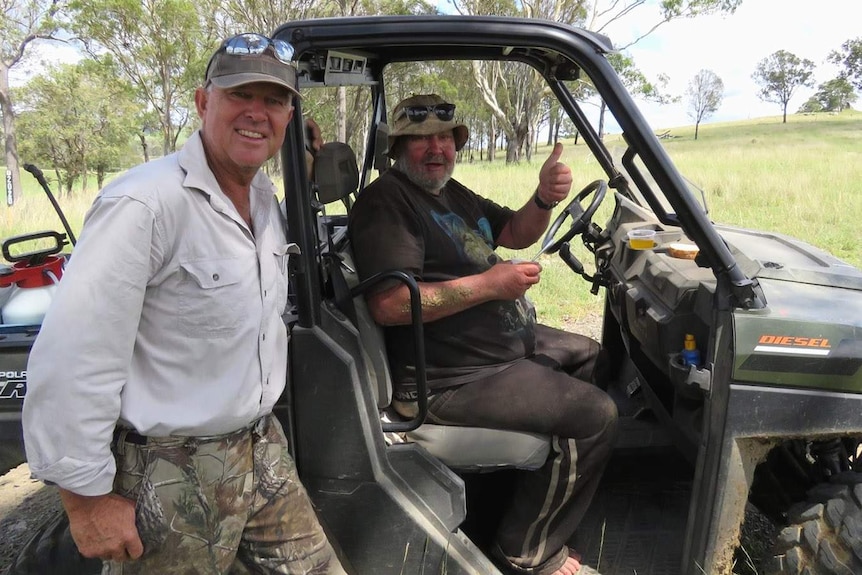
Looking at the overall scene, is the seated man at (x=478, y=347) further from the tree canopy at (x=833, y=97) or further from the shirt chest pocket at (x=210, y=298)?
the tree canopy at (x=833, y=97)

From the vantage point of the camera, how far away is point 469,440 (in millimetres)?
2195

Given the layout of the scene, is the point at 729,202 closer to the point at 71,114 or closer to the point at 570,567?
the point at 570,567

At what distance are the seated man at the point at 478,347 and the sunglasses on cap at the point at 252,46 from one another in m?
0.73

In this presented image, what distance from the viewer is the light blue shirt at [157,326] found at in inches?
54.8

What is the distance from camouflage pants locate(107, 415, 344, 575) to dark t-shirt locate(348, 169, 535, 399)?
1.97 ft

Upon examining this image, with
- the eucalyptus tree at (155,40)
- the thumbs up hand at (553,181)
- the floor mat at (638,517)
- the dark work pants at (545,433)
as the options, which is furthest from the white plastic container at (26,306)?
the eucalyptus tree at (155,40)

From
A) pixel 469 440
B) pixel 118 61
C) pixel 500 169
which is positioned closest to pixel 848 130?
pixel 118 61

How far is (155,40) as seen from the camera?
23141 mm

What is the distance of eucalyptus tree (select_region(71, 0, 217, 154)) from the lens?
22016 mm

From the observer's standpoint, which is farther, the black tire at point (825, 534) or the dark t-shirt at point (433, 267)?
the dark t-shirt at point (433, 267)

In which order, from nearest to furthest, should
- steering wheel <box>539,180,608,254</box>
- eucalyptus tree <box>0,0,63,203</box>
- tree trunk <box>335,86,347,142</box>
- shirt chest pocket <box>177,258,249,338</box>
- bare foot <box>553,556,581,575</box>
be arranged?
shirt chest pocket <box>177,258,249,338</box>
bare foot <box>553,556,581,575</box>
steering wheel <box>539,180,608,254</box>
tree trunk <box>335,86,347,142</box>
eucalyptus tree <box>0,0,63,203</box>

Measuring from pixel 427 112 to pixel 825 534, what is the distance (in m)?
1.96

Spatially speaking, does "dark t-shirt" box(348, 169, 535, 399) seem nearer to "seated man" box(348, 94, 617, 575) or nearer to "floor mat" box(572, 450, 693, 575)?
"seated man" box(348, 94, 617, 575)

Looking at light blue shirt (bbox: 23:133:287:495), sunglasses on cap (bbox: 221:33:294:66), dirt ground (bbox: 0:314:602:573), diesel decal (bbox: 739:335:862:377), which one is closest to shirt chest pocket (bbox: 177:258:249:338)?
light blue shirt (bbox: 23:133:287:495)
